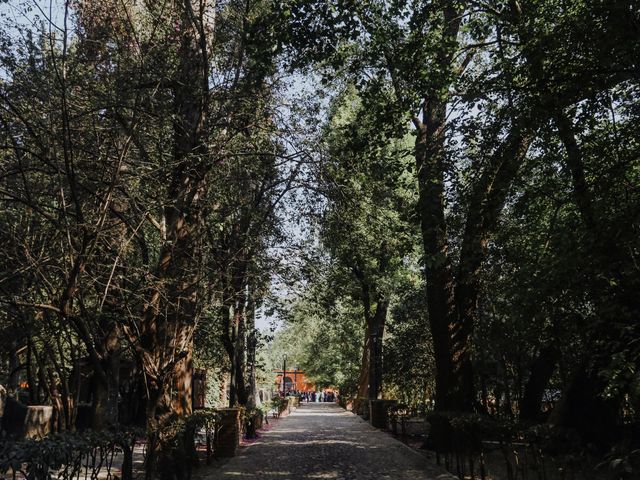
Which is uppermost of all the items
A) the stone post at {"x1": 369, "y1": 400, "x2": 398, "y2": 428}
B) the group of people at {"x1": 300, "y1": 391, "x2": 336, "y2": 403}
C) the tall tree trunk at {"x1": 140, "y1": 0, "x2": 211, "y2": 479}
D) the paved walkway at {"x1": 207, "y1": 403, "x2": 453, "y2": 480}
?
the tall tree trunk at {"x1": 140, "y1": 0, "x2": 211, "y2": 479}

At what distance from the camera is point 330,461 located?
41.9 feet

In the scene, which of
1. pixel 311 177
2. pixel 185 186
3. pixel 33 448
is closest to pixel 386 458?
pixel 311 177

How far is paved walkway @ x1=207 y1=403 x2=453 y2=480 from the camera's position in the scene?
1074 centimetres

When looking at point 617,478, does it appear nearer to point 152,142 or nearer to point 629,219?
point 629,219

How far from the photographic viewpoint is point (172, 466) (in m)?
8.57

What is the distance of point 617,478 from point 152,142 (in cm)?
813

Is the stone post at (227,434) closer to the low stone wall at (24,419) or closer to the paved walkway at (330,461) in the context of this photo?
the paved walkway at (330,461)

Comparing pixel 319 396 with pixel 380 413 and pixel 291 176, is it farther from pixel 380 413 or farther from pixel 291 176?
pixel 291 176

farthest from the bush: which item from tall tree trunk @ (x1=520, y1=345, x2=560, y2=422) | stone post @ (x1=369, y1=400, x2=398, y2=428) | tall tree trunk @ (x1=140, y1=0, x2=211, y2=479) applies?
stone post @ (x1=369, y1=400, x2=398, y2=428)

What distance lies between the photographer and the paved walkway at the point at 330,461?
10.7m

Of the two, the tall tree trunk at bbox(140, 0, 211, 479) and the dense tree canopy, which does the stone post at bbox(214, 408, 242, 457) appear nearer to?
the dense tree canopy

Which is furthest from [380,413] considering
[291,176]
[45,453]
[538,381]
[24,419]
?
[45,453]

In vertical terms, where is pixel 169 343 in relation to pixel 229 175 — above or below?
below

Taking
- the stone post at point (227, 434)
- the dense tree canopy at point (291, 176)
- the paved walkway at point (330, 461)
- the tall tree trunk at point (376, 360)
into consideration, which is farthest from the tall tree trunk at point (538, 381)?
the tall tree trunk at point (376, 360)
